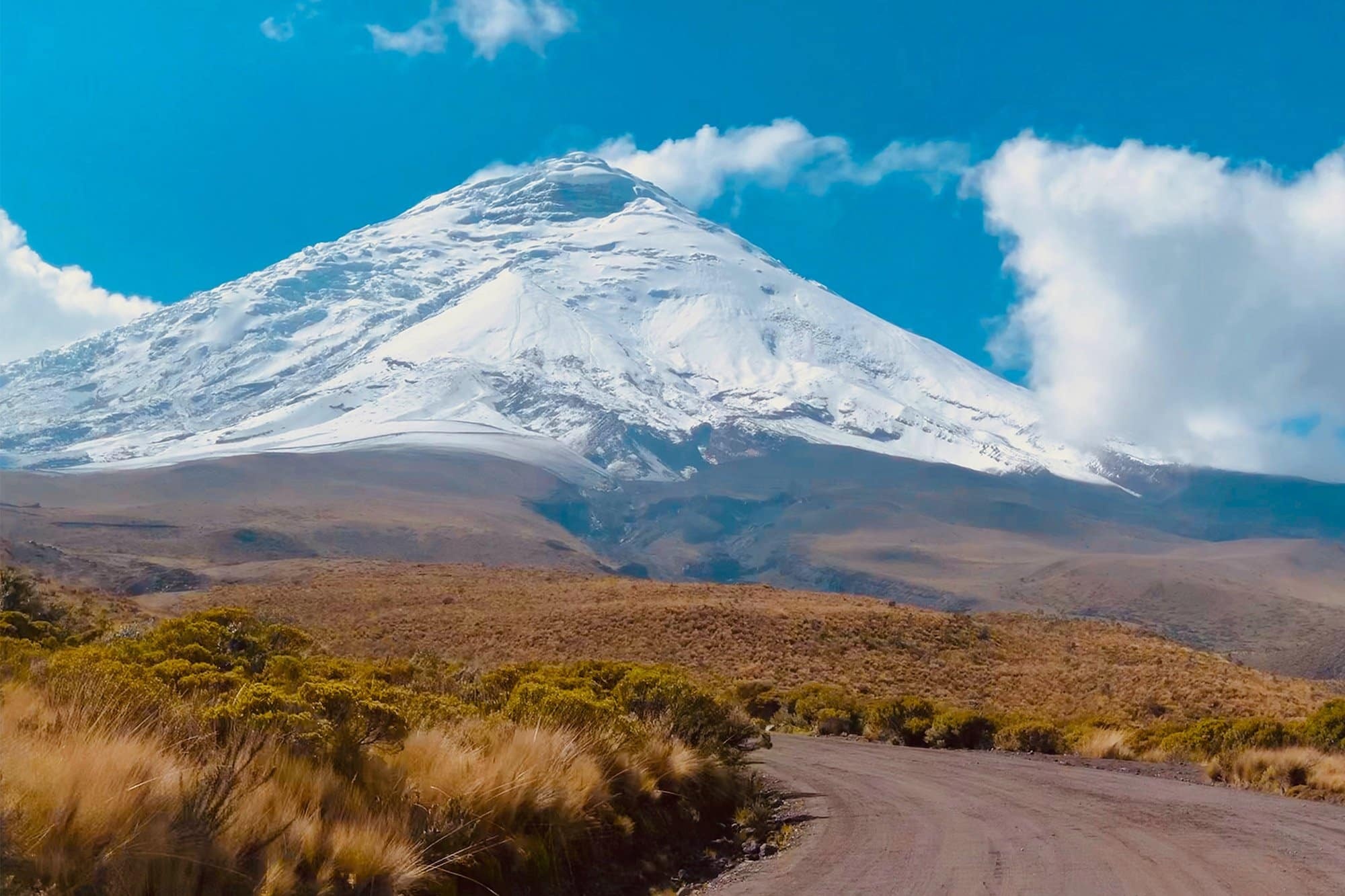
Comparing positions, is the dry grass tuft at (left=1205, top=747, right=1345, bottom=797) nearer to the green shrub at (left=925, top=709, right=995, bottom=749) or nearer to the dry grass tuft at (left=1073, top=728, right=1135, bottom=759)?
the dry grass tuft at (left=1073, top=728, right=1135, bottom=759)

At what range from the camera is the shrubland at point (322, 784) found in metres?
5.65

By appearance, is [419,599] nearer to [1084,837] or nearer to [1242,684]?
[1242,684]

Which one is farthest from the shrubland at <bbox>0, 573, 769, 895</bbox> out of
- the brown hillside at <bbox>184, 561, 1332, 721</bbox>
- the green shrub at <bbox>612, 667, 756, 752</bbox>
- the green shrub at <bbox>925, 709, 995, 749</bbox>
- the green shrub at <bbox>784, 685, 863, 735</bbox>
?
the brown hillside at <bbox>184, 561, 1332, 721</bbox>

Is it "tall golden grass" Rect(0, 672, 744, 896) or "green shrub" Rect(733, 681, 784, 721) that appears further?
"green shrub" Rect(733, 681, 784, 721)

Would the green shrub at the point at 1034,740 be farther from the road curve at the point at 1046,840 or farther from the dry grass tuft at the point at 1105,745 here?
the road curve at the point at 1046,840

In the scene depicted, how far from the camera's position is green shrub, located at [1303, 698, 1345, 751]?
17.2 metres

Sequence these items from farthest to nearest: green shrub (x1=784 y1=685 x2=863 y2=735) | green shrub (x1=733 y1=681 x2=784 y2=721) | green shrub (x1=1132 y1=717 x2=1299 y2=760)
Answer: green shrub (x1=733 y1=681 x2=784 y2=721), green shrub (x1=784 y1=685 x2=863 y2=735), green shrub (x1=1132 y1=717 x2=1299 y2=760)

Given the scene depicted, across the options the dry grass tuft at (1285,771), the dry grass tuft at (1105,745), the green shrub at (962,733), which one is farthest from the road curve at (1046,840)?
the green shrub at (962,733)

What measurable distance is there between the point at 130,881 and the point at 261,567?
9335cm

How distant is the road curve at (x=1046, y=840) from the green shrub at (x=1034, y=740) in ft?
17.5

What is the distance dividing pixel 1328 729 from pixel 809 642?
26941mm

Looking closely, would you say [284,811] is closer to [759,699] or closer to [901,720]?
[901,720]

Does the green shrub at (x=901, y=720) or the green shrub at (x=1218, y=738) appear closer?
the green shrub at (x=1218, y=738)

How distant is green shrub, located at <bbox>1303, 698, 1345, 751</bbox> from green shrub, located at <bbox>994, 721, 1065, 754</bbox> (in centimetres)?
443
